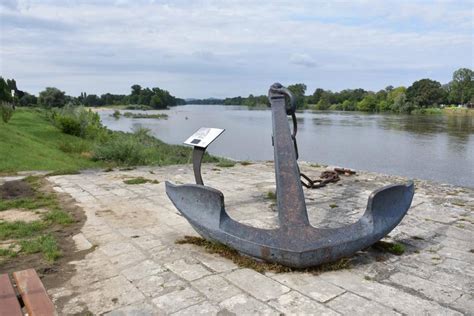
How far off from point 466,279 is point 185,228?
2.43 metres

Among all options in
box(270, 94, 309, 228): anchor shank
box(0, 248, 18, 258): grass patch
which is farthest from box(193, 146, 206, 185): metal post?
box(0, 248, 18, 258): grass patch

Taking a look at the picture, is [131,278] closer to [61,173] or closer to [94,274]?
[94,274]

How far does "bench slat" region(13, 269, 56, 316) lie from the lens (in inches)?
98.3

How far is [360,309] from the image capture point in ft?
8.19

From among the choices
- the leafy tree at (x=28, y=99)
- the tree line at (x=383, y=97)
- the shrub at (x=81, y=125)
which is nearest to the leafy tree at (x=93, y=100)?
the tree line at (x=383, y=97)

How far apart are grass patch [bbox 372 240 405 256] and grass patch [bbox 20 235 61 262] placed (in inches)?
104

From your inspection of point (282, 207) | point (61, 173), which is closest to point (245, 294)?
point (282, 207)

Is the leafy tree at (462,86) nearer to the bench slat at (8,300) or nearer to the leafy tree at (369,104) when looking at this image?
the leafy tree at (369,104)

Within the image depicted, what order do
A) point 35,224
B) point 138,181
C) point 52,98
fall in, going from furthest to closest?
point 52,98
point 138,181
point 35,224

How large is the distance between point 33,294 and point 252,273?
1.43 metres

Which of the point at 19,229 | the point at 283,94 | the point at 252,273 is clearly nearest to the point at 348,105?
the point at 283,94

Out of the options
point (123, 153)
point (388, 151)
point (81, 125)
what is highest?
point (81, 125)

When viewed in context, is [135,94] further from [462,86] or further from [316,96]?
[462,86]

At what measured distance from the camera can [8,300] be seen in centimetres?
261
